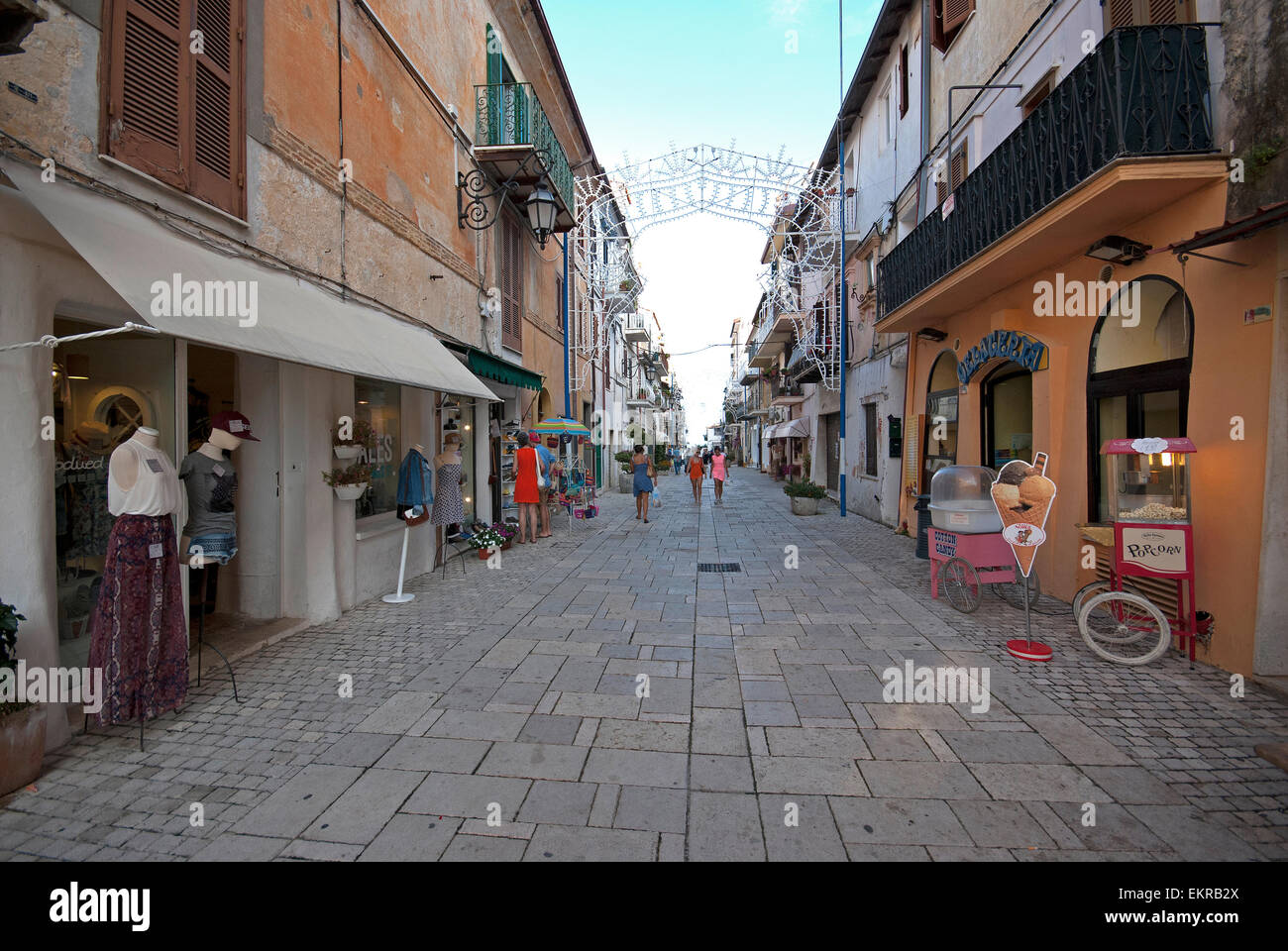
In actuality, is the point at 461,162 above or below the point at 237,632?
above

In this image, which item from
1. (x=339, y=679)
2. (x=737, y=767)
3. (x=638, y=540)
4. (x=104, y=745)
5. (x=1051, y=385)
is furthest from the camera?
(x=638, y=540)

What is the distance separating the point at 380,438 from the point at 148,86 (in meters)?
4.22

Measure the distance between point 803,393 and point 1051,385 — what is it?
18.8 meters

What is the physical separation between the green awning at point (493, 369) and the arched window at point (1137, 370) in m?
8.22

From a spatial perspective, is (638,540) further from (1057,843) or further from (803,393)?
(803,393)

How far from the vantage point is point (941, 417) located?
11109mm

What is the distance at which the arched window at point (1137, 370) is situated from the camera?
5652mm

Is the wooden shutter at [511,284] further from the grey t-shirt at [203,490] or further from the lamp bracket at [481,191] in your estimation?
the grey t-shirt at [203,490]

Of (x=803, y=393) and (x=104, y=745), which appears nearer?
(x=104, y=745)

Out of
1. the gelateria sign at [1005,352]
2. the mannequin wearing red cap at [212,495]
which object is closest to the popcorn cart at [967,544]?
the gelateria sign at [1005,352]

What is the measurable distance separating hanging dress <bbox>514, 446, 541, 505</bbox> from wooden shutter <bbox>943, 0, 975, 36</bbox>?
32.8 ft

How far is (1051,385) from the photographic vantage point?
24.3 ft

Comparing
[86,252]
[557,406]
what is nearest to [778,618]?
[86,252]

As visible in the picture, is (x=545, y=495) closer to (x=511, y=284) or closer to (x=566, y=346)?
(x=511, y=284)
